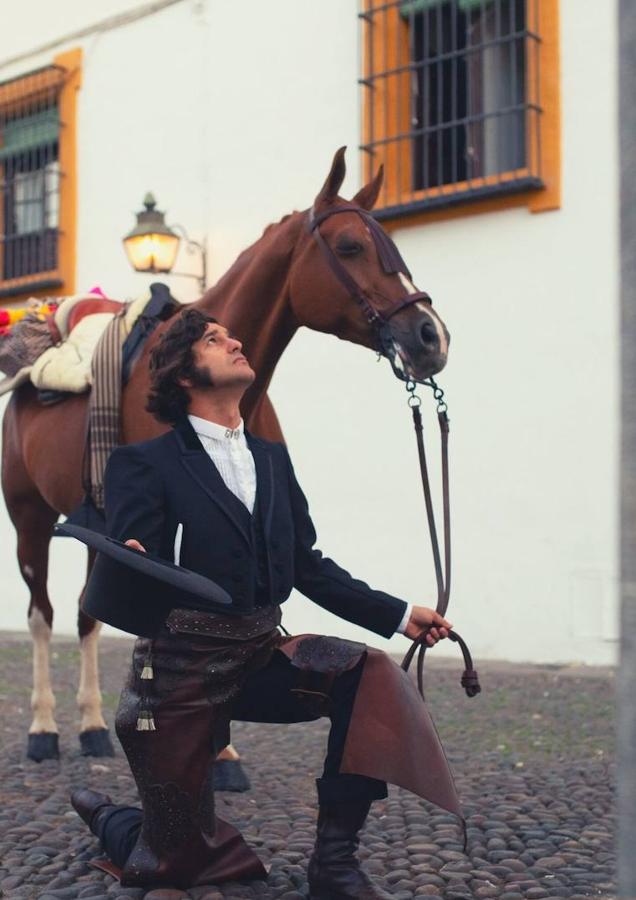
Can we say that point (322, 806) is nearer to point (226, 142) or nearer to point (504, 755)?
point (504, 755)

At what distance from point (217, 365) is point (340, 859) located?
124 centimetres

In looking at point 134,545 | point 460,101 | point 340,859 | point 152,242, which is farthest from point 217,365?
point 152,242

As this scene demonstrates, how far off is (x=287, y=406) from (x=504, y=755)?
4.30 metres

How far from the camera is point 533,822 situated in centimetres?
397

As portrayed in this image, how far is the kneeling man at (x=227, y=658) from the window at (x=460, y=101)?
5110 mm

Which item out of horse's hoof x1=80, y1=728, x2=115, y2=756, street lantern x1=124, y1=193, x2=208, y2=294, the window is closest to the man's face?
horse's hoof x1=80, y1=728, x2=115, y2=756

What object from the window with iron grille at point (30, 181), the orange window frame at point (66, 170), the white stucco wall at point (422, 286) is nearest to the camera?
the white stucco wall at point (422, 286)

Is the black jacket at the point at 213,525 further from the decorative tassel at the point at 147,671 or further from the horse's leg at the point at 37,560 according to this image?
the horse's leg at the point at 37,560

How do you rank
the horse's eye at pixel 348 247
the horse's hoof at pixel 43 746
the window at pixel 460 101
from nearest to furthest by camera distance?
the horse's eye at pixel 348 247
the horse's hoof at pixel 43 746
the window at pixel 460 101

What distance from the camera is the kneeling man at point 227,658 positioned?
294 centimetres

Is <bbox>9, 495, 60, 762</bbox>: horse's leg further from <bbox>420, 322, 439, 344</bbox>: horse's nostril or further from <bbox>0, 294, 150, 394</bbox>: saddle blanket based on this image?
<bbox>420, 322, 439, 344</bbox>: horse's nostril

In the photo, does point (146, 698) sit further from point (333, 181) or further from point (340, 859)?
point (333, 181)

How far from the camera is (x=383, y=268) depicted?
413cm

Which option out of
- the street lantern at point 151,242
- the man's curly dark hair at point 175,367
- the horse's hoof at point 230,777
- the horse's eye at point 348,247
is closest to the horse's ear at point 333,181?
the horse's eye at point 348,247
